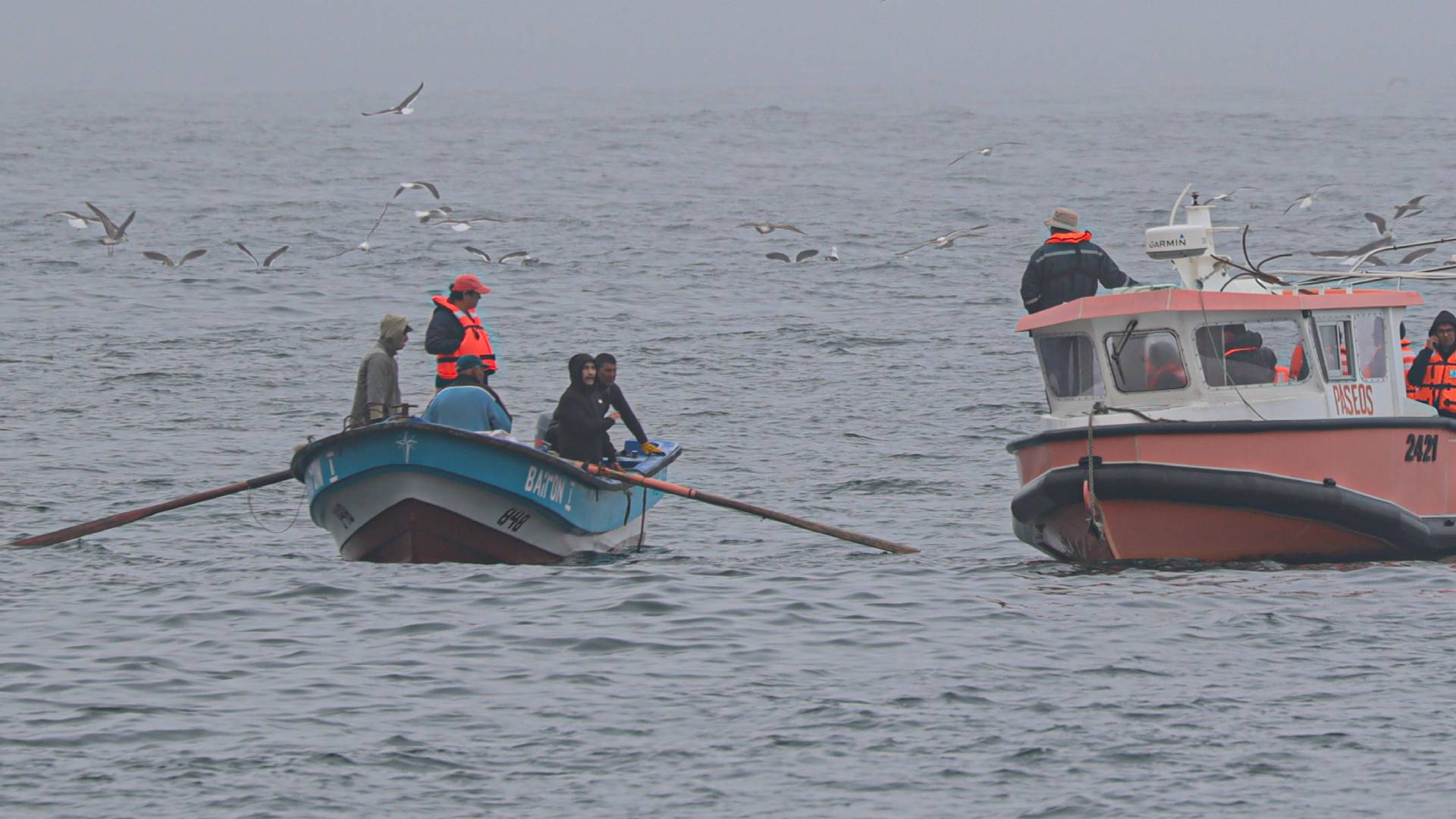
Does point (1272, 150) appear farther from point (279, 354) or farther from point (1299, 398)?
point (1299, 398)

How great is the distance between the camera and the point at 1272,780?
9.31 meters

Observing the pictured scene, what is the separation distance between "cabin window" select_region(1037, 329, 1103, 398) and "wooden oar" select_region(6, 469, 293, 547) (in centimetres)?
562

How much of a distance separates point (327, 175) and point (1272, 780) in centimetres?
4795

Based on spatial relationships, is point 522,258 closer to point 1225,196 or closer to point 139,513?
point 1225,196

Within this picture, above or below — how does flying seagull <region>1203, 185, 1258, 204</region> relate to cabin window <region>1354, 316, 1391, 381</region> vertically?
above

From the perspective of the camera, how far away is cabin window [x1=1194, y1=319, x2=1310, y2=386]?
1454cm

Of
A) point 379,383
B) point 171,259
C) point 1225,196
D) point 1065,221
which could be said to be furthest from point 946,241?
point 379,383

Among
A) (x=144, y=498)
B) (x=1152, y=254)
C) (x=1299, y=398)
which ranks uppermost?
(x=1152, y=254)

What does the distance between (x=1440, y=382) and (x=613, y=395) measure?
604 centimetres

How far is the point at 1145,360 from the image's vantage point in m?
14.7

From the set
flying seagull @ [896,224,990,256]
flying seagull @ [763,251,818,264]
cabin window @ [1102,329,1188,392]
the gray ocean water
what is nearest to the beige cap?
cabin window @ [1102,329,1188,392]

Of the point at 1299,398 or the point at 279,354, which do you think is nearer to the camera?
the point at 1299,398

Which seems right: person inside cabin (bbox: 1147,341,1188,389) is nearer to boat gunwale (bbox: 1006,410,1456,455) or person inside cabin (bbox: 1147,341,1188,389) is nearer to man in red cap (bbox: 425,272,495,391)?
boat gunwale (bbox: 1006,410,1456,455)

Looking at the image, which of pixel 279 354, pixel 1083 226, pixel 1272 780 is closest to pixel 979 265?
pixel 1083 226
